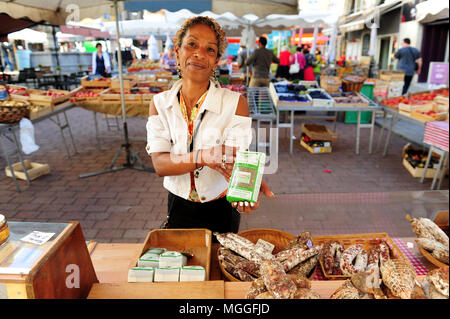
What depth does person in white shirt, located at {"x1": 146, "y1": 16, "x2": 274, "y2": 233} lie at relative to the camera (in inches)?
58.1

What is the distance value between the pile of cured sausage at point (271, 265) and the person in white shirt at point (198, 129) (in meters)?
0.30

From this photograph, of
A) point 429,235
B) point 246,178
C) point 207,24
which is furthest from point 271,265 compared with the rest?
point 207,24

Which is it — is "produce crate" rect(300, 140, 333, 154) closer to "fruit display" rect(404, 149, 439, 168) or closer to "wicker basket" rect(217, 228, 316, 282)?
"fruit display" rect(404, 149, 439, 168)

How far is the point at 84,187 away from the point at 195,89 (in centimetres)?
372

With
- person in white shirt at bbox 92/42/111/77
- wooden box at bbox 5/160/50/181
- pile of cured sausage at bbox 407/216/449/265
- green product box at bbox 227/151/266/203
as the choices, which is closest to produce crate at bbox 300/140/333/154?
pile of cured sausage at bbox 407/216/449/265

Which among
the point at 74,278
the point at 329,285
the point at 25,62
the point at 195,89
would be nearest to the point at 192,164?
the point at 195,89

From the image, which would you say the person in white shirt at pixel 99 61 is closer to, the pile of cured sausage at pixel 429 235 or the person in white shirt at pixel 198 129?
the person in white shirt at pixel 198 129

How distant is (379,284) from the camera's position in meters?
1.01

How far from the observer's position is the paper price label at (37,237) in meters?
1.07

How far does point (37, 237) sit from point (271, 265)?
32.3 inches

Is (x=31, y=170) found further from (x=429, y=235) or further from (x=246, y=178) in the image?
(x=429, y=235)

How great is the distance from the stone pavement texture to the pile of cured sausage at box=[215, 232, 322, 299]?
20.4 inches
